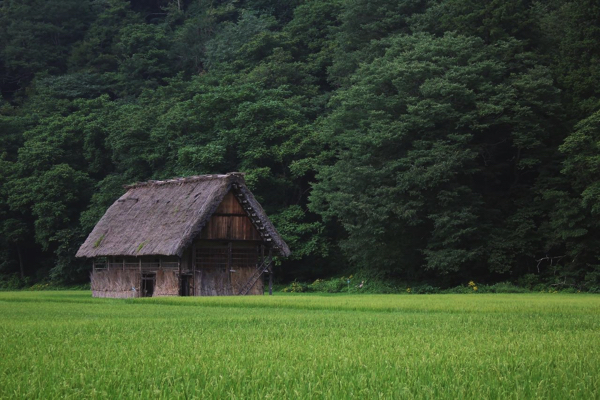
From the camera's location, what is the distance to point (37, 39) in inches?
2080

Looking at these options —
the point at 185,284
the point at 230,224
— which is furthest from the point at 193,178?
the point at 185,284

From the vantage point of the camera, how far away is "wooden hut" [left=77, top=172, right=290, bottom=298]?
90.1ft

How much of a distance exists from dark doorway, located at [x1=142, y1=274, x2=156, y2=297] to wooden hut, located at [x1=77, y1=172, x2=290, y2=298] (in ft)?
0.07

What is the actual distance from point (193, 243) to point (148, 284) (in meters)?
4.04

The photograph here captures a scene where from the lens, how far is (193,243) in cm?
2766

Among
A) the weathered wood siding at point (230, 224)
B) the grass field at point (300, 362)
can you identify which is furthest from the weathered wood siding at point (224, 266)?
the grass field at point (300, 362)

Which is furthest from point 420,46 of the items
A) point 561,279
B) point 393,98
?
point 561,279

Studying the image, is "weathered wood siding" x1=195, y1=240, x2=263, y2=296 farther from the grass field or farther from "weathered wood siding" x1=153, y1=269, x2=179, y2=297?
the grass field

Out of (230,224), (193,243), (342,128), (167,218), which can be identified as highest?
(342,128)

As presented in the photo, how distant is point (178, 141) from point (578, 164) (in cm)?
2206

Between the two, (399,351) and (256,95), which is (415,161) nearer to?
(256,95)

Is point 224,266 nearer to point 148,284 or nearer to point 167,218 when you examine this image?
point 167,218

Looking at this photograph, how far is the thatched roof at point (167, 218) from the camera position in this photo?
88.8 feet

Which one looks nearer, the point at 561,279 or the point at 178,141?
the point at 561,279
